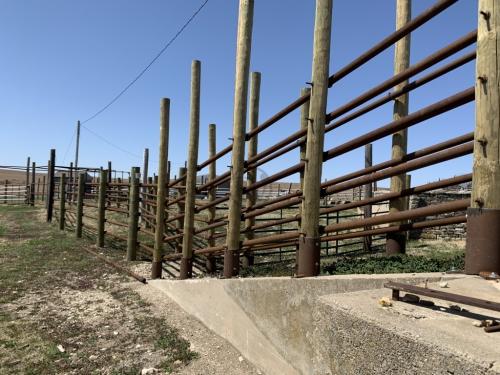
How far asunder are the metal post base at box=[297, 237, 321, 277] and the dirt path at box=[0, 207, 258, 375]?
0.98 m

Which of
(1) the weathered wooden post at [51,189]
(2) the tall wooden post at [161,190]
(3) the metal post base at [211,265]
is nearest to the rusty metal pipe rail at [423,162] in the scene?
(3) the metal post base at [211,265]

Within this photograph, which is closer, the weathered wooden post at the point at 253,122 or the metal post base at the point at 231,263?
the metal post base at the point at 231,263

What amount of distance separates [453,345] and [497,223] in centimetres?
100

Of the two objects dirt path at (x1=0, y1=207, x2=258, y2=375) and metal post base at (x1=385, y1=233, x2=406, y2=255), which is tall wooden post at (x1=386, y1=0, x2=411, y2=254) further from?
dirt path at (x1=0, y1=207, x2=258, y2=375)

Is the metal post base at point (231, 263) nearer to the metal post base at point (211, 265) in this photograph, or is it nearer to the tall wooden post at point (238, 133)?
the tall wooden post at point (238, 133)

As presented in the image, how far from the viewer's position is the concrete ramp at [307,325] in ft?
5.05

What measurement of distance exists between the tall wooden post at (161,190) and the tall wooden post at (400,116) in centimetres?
320

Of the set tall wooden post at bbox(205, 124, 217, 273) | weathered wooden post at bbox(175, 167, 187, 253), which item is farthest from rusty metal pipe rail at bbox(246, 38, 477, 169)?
weathered wooden post at bbox(175, 167, 187, 253)

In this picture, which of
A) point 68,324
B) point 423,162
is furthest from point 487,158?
point 68,324

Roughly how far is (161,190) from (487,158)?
15.0 feet

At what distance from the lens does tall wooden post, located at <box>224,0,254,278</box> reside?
399 centimetres

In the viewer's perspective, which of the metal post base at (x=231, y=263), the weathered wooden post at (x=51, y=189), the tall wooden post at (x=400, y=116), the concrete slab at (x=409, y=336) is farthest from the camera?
the weathered wooden post at (x=51, y=189)

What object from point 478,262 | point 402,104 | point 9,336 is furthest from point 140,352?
point 402,104

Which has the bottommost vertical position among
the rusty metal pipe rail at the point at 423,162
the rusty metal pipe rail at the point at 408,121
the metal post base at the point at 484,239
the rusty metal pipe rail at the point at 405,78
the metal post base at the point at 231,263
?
the metal post base at the point at 231,263
